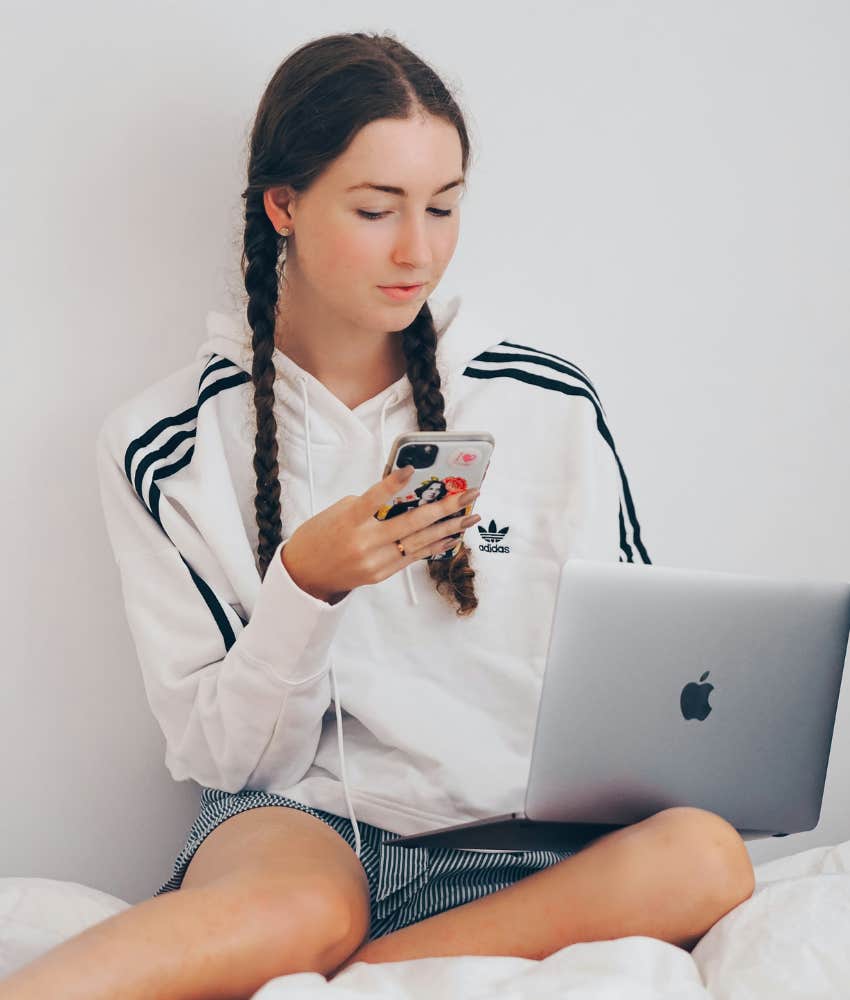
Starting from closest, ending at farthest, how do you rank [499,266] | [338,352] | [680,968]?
1. [680,968]
2. [338,352]
3. [499,266]

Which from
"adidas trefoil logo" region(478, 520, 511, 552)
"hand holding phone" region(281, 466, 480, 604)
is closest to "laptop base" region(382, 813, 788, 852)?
"hand holding phone" region(281, 466, 480, 604)

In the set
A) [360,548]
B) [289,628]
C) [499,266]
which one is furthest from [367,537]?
[499,266]

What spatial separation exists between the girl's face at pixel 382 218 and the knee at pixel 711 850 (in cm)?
62

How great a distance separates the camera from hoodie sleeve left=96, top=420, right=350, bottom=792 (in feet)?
3.93

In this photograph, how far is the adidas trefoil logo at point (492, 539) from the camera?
4.58 ft

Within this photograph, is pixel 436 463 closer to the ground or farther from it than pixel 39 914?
farther from it

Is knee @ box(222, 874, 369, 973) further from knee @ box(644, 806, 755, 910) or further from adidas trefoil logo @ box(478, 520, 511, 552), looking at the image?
adidas trefoil logo @ box(478, 520, 511, 552)

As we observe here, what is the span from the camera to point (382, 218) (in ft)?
4.17

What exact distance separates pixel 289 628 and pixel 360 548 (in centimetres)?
14

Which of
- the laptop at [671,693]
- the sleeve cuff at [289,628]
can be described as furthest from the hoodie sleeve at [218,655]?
the laptop at [671,693]

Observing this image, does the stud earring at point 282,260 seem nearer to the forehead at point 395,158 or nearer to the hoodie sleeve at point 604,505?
the forehead at point 395,158

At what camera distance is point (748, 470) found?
1729mm

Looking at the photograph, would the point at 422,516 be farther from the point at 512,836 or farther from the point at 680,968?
the point at 680,968

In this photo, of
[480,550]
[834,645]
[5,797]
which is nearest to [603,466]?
[480,550]
